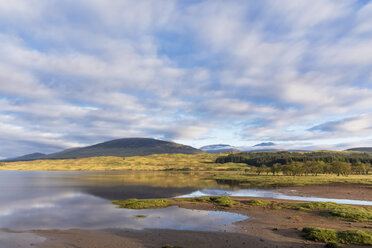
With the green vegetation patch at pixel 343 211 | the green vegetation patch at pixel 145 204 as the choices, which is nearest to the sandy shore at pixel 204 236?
the green vegetation patch at pixel 343 211

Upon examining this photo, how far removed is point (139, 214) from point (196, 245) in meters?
18.2

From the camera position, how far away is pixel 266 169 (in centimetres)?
17262

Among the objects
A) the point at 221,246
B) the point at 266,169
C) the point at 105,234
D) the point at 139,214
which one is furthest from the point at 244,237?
the point at 266,169

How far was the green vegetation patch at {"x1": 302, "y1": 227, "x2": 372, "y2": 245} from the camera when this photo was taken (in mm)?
25375

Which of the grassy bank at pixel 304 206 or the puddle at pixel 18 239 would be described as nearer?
the puddle at pixel 18 239

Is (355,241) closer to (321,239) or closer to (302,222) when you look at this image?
(321,239)

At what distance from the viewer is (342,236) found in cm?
2647

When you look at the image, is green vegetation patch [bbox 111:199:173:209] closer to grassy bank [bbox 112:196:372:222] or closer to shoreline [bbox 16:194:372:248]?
grassy bank [bbox 112:196:372:222]

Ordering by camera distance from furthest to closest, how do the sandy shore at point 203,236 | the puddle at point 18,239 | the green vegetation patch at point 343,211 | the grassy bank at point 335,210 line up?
the grassy bank at point 335,210
the green vegetation patch at point 343,211
the sandy shore at point 203,236
the puddle at point 18,239

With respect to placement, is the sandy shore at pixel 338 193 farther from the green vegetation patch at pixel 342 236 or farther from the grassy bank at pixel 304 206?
the green vegetation patch at pixel 342 236

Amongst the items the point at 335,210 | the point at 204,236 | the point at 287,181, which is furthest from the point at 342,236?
the point at 287,181

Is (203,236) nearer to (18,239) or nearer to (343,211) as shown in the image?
(18,239)

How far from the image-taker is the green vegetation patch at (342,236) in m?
25.4

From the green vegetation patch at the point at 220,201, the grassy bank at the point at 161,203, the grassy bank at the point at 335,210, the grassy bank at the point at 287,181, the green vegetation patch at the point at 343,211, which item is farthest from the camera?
the grassy bank at the point at 287,181
